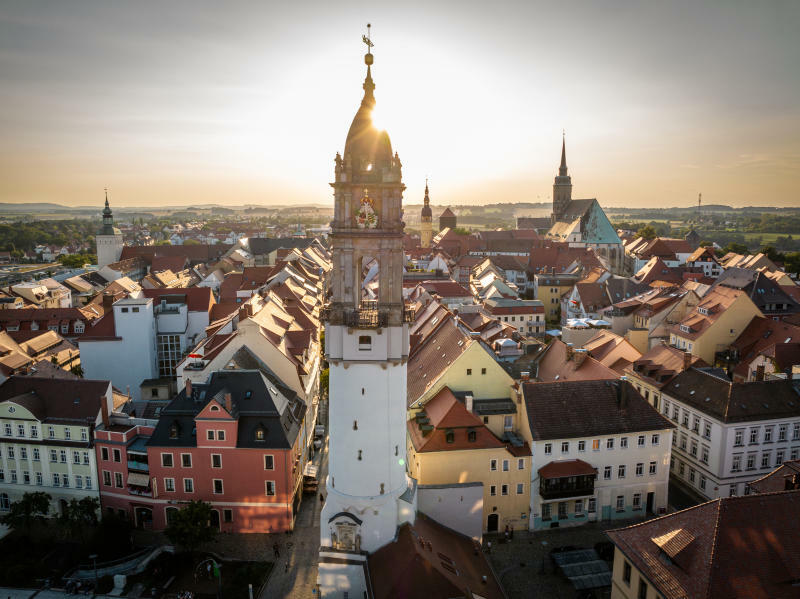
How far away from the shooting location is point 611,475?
40.2m

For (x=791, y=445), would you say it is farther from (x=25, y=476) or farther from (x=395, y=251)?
(x=25, y=476)

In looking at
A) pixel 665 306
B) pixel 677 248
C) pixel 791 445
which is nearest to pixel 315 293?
pixel 665 306

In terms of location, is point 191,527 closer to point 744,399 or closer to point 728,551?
point 728,551

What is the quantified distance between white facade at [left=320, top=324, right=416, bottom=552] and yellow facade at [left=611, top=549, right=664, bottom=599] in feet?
37.1

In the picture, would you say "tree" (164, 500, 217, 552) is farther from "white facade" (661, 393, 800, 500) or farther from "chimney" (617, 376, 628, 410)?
"white facade" (661, 393, 800, 500)

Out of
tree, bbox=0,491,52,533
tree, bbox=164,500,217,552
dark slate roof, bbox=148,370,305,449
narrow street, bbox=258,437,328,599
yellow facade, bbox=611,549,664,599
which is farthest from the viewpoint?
dark slate roof, bbox=148,370,305,449

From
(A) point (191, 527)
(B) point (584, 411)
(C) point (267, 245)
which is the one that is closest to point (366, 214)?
(B) point (584, 411)

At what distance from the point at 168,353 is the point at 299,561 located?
Result: 42571mm

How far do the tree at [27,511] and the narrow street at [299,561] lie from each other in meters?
17.3

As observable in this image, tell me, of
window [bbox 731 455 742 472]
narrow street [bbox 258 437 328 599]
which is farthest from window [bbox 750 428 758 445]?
narrow street [bbox 258 437 328 599]

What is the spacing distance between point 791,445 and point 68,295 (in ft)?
393

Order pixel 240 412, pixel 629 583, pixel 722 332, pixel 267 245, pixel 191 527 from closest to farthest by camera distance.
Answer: pixel 629 583 < pixel 191 527 < pixel 240 412 < pixel 722 332 < pixel 267 245

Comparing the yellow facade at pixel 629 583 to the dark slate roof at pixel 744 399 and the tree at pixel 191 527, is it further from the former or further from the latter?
the tree at pixel 191 527

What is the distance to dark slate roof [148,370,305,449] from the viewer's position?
38688mm
